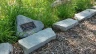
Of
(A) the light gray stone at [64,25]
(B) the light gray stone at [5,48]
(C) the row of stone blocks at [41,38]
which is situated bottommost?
(A) the light gray stone at [64,25]

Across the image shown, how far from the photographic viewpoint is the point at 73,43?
3488mm

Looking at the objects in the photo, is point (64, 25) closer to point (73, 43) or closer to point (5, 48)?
point (73, 43)

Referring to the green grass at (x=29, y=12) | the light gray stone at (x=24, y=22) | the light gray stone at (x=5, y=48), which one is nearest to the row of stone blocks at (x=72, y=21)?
the green grass at (x=29, y=12)

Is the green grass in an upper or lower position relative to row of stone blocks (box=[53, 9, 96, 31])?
upper

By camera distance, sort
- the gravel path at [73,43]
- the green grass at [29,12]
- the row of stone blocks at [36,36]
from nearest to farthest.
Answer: the row of stone blocks at [36,36], the gravel path at [73,43], the green grass at [29,12]

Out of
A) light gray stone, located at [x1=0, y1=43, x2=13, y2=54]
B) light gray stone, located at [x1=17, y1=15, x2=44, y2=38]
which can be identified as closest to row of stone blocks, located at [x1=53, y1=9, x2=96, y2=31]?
light gray stone, located at [x1=17, y1=15, x2=44, y2=38]

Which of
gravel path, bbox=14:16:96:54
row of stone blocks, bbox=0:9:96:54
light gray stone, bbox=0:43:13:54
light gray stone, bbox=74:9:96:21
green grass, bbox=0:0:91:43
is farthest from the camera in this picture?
light gray stone, bbox=74:9:96:21

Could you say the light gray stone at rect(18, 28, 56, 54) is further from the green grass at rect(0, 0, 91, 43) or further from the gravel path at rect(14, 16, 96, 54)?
the green grass at rect(0, 0, 91, 43)

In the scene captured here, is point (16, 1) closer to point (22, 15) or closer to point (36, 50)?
point (22, 15)

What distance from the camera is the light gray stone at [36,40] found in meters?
3.07

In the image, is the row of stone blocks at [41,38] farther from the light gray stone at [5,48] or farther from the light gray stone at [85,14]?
the light gray stone at [85,14]

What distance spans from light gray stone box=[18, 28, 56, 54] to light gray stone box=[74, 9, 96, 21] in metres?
1.19

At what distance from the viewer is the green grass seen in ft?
11.1

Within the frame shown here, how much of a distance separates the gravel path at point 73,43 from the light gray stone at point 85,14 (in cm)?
43
